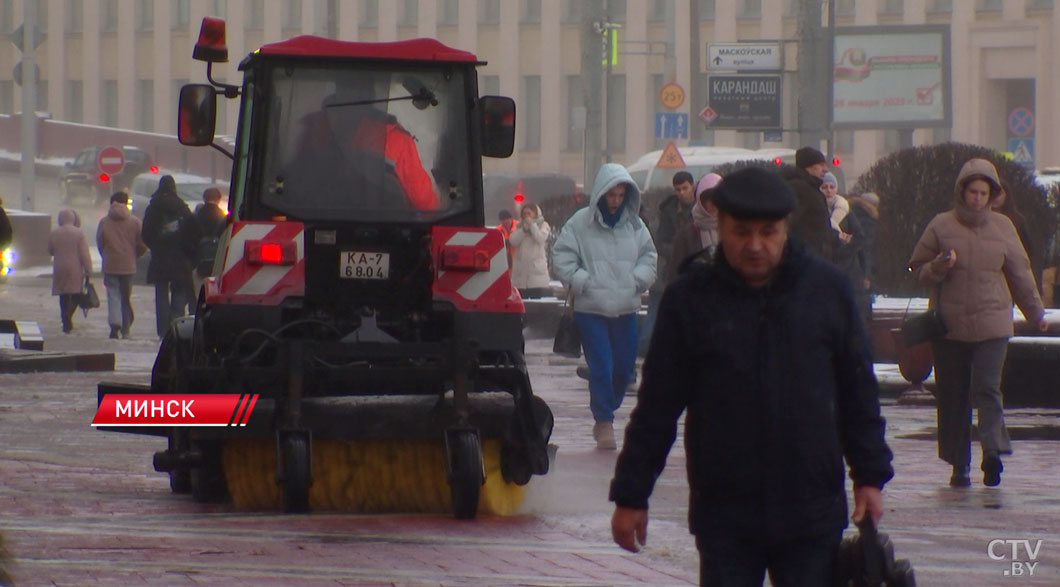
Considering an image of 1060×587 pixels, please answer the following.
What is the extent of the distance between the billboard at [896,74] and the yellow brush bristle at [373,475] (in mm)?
33884

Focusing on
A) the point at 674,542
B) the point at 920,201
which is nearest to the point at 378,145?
the point at 674,542

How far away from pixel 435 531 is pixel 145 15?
71619 millimetres

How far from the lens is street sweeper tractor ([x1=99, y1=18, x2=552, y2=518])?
953 cm

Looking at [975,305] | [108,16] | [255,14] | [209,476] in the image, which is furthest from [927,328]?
[108,16]

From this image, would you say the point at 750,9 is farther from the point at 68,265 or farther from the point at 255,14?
the point at 68,265

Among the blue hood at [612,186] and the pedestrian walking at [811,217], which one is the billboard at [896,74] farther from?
the pedestrian walking at [811,217]

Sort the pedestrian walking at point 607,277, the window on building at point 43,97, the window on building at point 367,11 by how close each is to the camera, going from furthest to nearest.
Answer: the window on building at point 43,97 → the window on building at point 367,11 → the pedestrian walking at point 607,277

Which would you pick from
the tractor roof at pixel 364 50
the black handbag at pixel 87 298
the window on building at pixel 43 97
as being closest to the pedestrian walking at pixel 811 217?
the tractor roof at pixel 364 50

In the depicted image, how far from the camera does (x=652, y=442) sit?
16.9 ft

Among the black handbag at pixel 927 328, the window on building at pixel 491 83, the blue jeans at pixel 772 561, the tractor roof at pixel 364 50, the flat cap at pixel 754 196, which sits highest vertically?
the window on building at pixel 491 83

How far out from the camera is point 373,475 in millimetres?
9773

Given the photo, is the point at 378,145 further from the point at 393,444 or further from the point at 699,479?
the point at 699,479

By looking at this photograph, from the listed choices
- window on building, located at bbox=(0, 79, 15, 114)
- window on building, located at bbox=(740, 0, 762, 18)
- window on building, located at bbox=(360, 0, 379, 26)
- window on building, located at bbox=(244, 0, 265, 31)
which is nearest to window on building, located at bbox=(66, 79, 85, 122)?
window on building, located at bbox=(0, 79, 15, 114)

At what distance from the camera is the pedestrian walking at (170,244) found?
2320 centimetres
